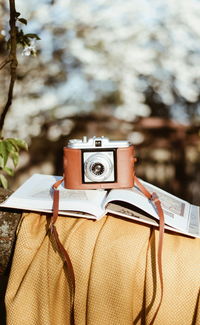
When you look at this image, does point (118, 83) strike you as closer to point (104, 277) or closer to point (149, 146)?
point (149, 146)

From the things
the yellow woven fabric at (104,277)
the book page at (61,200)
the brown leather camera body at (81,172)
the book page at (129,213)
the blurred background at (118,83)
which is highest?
the blurred background at (118,83)

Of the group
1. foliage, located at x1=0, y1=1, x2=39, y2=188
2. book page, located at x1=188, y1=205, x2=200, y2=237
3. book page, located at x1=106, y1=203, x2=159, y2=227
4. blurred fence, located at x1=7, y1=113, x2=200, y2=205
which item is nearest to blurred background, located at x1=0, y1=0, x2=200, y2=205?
blurred fence, located at x1=7, y1=113, x2=200, y2=205

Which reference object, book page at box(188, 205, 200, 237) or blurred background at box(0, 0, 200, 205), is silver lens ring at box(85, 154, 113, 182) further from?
blurred background at box(0, 0, 200, 205)

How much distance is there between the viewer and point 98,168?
144cm

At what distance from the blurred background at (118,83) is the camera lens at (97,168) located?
2199 mm

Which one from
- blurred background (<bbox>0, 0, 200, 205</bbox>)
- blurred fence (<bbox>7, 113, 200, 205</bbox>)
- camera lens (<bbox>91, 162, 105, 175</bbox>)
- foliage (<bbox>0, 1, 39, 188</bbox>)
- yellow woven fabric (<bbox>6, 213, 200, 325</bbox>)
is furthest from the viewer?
blurred fence (<bbox>7, 113, 200, 205</bbox>)

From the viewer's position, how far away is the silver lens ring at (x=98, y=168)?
144cm

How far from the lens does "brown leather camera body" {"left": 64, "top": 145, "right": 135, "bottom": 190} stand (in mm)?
1453

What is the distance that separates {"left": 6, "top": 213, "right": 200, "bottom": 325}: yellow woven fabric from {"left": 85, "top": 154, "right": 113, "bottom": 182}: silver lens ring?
0.16 metres

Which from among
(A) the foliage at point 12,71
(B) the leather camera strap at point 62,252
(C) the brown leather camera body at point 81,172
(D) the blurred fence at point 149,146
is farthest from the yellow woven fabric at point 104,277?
(D) the blurred fence at point 149,146

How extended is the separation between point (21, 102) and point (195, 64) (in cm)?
125

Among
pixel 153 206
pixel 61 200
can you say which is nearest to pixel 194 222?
pixel 153 206

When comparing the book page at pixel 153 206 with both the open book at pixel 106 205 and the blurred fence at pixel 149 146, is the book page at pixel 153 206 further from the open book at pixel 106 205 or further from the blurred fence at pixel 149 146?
the blurred fence at pixel 149 146

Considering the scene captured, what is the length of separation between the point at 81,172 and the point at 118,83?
2236 millimetres
